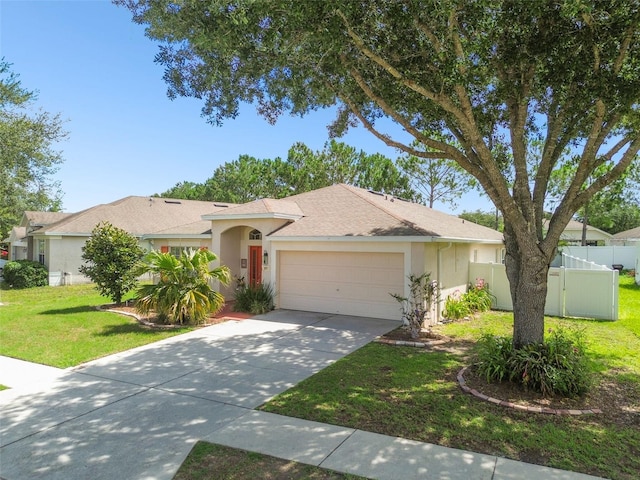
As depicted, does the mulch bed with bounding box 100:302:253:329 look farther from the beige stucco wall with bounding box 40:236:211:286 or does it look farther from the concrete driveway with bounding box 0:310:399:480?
the beige stucco wall with bounding box 40:236:211:286

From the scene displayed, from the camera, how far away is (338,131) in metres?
11.0

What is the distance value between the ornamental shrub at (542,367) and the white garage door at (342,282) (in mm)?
5355

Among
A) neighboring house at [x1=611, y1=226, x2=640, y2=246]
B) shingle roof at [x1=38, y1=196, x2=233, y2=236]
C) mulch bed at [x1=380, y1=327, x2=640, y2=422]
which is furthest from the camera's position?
neighboring house at [x1=611, y1=226, x2=640, y2=246]

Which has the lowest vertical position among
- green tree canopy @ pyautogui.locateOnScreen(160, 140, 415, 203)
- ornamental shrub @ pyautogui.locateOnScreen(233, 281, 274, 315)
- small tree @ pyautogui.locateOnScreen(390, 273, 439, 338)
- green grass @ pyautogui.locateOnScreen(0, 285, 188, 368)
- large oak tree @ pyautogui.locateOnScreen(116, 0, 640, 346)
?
green grass @ pyautogui.locateOnScreen(0, 285, 188, 368)

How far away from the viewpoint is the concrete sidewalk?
434 cm

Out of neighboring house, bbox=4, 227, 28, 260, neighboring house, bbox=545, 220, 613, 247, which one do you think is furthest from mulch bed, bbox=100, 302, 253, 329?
neighboring house, bbox=545, 220, 613, 247

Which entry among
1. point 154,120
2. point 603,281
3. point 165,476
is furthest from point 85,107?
point 603,281

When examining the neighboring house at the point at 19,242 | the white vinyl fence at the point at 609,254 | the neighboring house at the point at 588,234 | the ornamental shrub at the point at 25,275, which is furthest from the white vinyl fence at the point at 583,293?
the neighboring house at the point at 588,234

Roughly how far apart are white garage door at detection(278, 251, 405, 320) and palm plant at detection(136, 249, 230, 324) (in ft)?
9.38

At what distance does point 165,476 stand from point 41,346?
23.5ft

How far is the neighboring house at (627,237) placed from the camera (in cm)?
3263

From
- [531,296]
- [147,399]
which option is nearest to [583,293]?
[531,296]

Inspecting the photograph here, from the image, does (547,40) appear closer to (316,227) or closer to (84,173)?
(316,227)

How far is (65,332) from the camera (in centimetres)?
1078
